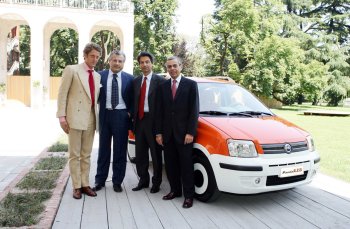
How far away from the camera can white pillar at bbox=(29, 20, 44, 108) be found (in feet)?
74.4

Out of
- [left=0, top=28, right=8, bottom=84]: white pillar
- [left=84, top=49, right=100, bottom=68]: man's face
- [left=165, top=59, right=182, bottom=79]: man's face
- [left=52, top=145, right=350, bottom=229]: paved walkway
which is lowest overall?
[left=52, top=145, right=350, bottom=229]: paved walkway

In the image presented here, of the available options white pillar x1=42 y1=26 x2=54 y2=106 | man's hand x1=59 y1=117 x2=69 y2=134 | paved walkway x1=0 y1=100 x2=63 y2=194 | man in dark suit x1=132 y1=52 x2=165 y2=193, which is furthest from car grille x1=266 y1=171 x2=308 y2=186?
white pillar x1=42 y1=26 x2=54 y2=106

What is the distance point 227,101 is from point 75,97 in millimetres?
2423

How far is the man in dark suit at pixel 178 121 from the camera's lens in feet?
15.5

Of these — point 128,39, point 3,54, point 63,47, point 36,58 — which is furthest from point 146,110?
point 63,47

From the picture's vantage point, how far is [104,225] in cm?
412

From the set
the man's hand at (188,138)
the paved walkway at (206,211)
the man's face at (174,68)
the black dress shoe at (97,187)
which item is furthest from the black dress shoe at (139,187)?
the man's face at (174,68)

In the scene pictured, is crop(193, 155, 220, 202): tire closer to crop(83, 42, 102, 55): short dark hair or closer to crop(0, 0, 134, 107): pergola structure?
crop(83, 42, 102, 55): short dark hair

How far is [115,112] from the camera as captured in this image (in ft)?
17.2

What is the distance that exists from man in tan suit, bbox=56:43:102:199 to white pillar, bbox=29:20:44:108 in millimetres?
19190

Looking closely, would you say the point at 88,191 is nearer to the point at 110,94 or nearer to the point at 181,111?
Answer: the point at 110,94

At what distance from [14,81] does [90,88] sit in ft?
74.8

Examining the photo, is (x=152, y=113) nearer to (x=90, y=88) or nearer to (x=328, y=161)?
(x=90, y=88)

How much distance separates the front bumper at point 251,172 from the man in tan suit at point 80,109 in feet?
5.88
